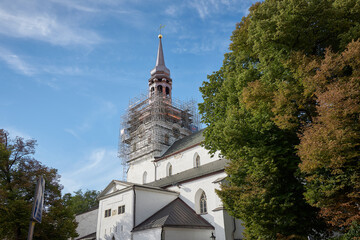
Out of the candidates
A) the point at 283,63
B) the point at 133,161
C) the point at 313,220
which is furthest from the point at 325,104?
the point at 133,161

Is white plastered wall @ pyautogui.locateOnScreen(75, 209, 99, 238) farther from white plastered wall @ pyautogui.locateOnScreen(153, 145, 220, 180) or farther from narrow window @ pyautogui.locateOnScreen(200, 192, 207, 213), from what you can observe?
narrow window @ pyautogui.locateOnScreen(200, 192, 207, 213)

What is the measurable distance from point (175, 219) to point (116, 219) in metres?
5.93

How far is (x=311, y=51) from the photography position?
14281 millimetres

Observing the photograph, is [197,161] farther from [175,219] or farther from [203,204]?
[175,219]

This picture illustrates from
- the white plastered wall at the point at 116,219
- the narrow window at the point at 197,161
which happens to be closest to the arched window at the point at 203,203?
the narrow window at the point at 197,161

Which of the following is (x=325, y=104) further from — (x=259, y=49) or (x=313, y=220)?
(x=313, y=220)

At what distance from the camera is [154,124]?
36438 millimetres

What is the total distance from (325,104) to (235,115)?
4.31 meters

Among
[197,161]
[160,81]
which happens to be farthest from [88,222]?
[160,81]

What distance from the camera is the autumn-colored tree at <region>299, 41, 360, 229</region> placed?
10945 millimetres

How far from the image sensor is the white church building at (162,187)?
21.2m

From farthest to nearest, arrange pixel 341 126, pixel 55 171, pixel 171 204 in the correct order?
1. pixel 171 204
2. pixel 55 171
3. pixel 341 126

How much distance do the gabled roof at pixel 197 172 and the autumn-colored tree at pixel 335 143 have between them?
35.7 ft

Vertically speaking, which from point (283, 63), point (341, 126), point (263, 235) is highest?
point (283, 63)
